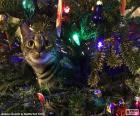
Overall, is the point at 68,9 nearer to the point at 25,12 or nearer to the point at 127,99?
the point at 25,12

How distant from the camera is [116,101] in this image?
102 centimetres

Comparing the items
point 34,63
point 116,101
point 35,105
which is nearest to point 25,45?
point 34,63

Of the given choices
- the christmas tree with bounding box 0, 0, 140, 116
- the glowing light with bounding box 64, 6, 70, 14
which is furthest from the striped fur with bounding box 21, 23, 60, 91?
the glowing light with bounding box 64, 6, 70, 14

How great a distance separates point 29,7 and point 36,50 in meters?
0.15

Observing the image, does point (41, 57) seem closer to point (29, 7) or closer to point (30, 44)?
point (30, 44)

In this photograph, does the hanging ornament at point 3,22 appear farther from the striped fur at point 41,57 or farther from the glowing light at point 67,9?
the glowing light at point 67,9

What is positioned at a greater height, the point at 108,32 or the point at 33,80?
the point at 108,32

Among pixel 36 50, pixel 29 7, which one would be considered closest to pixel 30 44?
pixel 36 50

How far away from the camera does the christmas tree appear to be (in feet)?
3.32

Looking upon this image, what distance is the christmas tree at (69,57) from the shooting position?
1.01 m

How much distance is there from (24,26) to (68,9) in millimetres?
150

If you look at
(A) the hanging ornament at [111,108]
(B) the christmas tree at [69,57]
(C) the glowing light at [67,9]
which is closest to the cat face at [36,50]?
(B) the christmas tree at [69,57]

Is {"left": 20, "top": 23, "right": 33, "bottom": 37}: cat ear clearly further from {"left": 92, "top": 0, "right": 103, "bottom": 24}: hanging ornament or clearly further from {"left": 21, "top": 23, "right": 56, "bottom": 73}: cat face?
{"left": 92, "top": 0, "right": 103, "bottom": 24}: hanging ornament

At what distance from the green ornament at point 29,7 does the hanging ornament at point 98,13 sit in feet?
0.62
